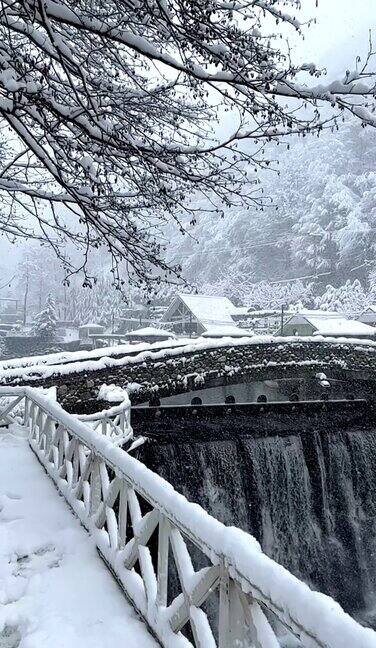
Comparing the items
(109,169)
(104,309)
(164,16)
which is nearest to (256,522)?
(109,169)

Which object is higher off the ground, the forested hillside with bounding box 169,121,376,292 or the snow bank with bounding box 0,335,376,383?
the forested hillside with bounding box 169,121,376,292

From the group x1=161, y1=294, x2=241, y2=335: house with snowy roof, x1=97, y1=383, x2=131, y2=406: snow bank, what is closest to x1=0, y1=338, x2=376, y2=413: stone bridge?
x1=97, y1=383, x2=131, y2=406: snow bank

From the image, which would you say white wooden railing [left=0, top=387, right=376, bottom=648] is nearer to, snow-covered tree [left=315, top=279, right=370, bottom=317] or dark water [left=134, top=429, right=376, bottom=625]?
dark water [left=134, top=429, right=376, bottom=625]

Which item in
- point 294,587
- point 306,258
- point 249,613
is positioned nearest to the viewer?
point 294,587

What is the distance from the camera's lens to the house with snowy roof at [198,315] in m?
39.8

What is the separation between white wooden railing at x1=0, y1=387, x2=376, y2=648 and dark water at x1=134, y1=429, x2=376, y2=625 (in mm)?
8932

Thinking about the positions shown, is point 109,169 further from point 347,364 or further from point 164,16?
point 347,364

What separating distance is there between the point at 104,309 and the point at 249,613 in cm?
6841

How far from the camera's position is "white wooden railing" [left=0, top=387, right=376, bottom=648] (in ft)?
5.95

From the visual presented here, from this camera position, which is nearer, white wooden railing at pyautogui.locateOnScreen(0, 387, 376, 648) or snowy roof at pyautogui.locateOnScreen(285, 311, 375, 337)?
white wooden railing at pyautogui.locateOnScreen(0, 387, 376, 648)

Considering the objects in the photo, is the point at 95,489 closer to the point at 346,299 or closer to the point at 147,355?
the point at 147,355

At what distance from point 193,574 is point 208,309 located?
39.1m

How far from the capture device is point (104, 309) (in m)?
69.4

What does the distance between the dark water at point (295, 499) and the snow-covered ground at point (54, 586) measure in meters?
8.55
